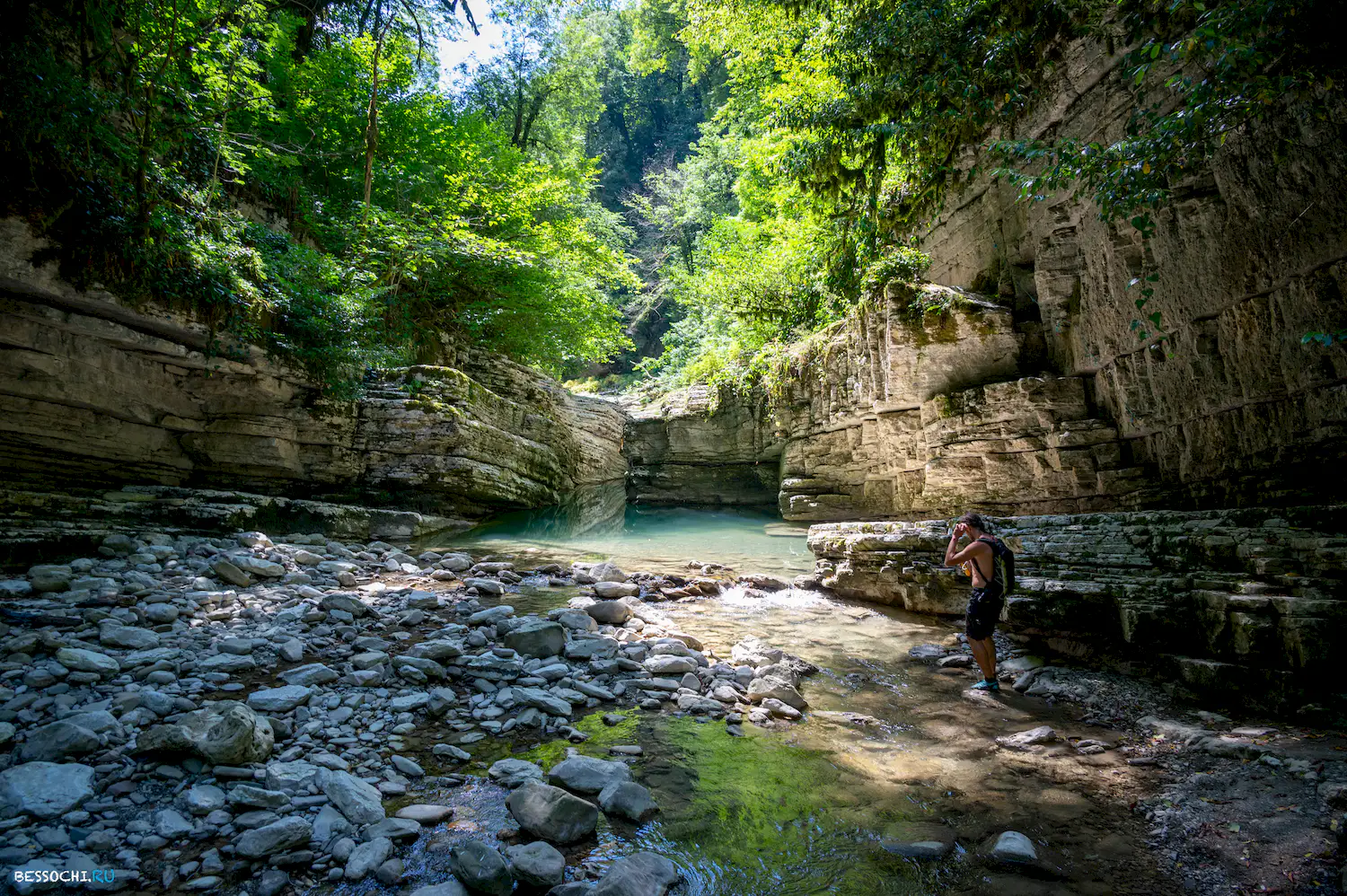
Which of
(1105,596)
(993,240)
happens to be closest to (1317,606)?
(1105,596)

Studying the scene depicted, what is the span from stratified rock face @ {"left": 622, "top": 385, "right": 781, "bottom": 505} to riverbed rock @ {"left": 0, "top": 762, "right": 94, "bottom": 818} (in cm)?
1586

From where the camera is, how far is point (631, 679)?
4602 millimetres

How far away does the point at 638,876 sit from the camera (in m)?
2.27

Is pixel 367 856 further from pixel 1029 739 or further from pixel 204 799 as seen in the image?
pixel 1029 739

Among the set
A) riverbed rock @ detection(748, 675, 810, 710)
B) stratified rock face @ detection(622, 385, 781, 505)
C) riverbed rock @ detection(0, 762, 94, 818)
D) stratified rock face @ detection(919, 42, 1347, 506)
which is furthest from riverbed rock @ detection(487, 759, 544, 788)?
stratified rock face @ detection(622, 385, 781, 505)

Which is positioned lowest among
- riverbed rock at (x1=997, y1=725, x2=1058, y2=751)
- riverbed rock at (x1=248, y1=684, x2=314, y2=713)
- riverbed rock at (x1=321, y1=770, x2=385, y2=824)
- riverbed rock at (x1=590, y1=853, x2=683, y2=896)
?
riverbed rock at (x1=997, y1=725, x2=1058, y2=751)

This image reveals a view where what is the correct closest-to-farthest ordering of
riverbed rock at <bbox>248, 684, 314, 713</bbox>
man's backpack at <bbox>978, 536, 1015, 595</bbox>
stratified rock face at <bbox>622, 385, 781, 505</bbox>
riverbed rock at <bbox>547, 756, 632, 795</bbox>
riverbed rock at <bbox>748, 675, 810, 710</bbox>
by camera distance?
1. riverbed rock at <bbox>547, 756, 632, 795</bbox>
2. riverbed rock at <bbox>248, 684, 314, 713</bbox>
3. riverbed rock at <bbox>748, 675, 810, 710</bbox>
4. man's backpack at <bbox>978, 536, 1015, 595</bbox>
5. stratified rock face at <bbox>622, 385, 781, 505</bbox>

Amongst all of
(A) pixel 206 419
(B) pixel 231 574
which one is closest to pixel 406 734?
(B) pixel 231 574

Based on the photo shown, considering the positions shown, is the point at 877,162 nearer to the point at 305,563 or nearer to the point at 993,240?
the point at 993,240

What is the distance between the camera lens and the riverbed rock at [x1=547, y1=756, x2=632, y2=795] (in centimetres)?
292

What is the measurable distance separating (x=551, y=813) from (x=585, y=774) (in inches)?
17.4

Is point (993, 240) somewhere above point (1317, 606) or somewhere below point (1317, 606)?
above

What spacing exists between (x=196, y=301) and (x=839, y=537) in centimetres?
1031

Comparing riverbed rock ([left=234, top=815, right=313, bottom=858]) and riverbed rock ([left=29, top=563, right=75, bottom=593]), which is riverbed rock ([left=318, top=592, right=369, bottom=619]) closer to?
riverbed rock ([left=29, top=563, right=75, bottom=593])
